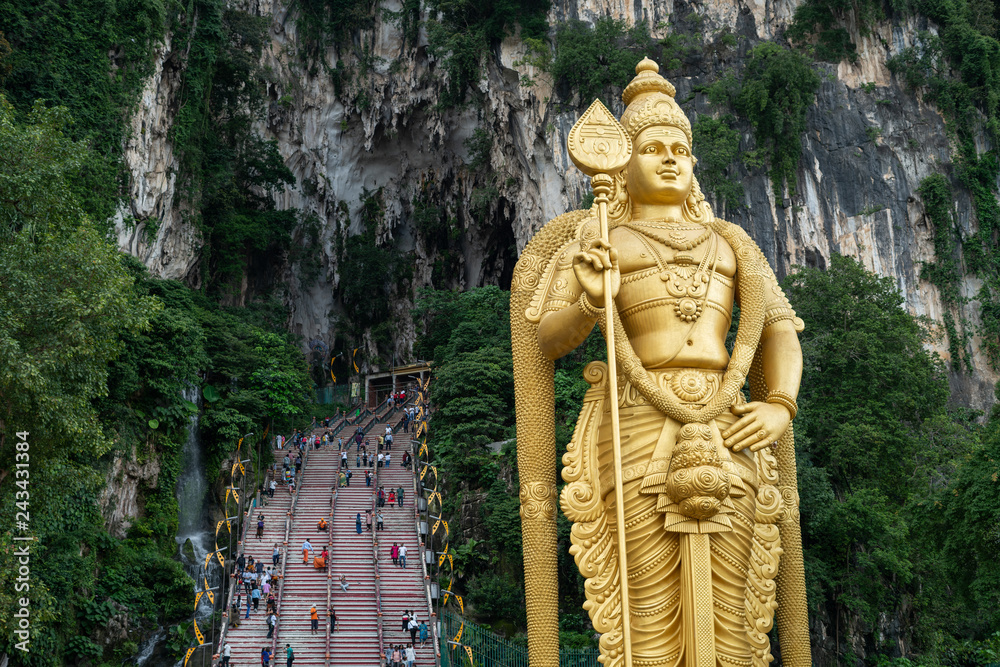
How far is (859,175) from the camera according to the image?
25.9 meters

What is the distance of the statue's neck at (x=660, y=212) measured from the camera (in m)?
6.35

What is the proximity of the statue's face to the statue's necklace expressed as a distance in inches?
9.4

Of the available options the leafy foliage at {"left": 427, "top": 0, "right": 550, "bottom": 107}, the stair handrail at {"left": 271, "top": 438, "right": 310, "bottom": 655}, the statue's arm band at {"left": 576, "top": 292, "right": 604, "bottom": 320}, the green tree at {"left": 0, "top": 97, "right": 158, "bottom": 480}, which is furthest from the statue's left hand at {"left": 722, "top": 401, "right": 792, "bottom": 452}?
the leafy foliage at {"left": 427, "top": 0, "right": 550, "bottom": 107}

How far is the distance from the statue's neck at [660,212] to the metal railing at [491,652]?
6.02m

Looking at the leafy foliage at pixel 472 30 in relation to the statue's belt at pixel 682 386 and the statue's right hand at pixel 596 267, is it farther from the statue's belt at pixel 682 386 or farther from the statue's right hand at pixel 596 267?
the statue's right hand at pixel 596 267

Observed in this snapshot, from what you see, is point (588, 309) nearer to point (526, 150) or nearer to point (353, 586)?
point (353, 586)

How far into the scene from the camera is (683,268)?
6.02 metres

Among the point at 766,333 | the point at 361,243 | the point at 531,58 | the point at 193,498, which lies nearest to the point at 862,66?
the point at 531,58

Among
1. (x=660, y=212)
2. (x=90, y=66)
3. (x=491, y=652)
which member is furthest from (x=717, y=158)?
(x=660, y=212)

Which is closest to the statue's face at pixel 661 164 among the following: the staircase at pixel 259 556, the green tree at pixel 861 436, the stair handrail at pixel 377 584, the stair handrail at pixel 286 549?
the green tree at pixel 861 436

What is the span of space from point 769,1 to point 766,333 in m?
24.8

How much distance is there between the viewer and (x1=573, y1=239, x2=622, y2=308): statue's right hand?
5410 mm

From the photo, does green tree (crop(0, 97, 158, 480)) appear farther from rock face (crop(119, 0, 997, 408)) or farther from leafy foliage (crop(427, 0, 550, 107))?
leafy foliage (crop(427, 0, 550, 107))

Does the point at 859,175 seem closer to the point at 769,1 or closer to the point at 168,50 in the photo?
the point at 769,1
